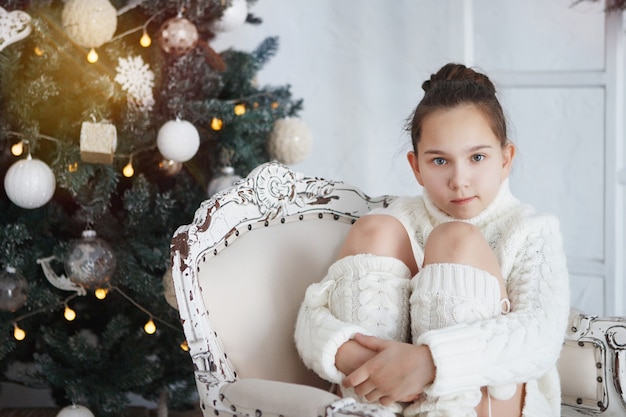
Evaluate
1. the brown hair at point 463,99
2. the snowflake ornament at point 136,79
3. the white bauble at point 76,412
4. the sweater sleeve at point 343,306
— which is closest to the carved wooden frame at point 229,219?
the sweater sleeve at point 343,306

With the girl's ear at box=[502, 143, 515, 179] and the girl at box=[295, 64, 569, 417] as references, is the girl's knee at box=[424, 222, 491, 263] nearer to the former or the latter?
the girl at box=[295, 64, 569, 417]

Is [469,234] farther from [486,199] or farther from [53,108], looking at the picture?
[53,108]

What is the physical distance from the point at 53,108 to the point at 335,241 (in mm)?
932

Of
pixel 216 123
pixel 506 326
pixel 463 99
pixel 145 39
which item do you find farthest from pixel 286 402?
pixel 145 39

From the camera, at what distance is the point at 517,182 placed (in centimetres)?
301

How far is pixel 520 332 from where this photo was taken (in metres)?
1.42

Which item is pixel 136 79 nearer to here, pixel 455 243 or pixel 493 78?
pixel 455 243

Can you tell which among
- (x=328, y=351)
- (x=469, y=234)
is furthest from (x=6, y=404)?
(x=469, y=234)

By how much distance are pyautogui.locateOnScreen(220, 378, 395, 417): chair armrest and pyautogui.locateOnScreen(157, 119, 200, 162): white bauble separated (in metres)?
0.87

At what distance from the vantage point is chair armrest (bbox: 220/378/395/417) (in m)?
1.22

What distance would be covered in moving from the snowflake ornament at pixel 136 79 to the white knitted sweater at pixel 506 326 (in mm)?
833

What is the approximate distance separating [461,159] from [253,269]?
46 centimetres

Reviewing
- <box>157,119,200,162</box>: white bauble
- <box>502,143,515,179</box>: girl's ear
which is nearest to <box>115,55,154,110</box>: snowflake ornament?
<box>157,119,200,162</box>: white bauble

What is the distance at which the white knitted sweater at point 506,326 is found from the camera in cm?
136
